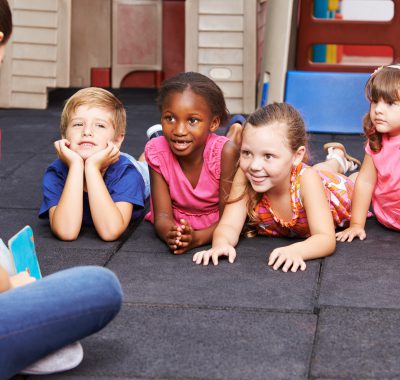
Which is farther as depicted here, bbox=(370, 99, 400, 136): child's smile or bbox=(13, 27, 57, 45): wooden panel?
bbox=(13, 27, 57, 45): wooden panel

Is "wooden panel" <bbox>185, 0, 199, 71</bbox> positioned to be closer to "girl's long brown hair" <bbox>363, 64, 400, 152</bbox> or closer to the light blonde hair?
the light blonde hair

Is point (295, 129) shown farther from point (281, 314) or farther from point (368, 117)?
point (281, 314)

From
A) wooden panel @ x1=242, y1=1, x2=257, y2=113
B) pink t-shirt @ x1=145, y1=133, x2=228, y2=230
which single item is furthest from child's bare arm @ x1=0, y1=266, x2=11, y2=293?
wooden panel @ x1=242, y1=1, x2=257, y2=113

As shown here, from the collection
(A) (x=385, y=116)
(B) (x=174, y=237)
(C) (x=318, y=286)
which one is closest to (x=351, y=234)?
(A) (x=385, y=116)

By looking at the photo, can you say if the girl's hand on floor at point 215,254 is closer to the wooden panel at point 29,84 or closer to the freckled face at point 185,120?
the freckled face at point 185,120

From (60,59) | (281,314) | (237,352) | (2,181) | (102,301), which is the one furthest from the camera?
(60,59)

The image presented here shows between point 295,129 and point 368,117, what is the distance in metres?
0.42

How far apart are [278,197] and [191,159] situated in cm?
35

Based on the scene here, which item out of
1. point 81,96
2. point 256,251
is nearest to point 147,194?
point 81,96

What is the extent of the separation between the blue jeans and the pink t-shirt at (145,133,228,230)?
1196 mm

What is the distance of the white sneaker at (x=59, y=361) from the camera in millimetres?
1947

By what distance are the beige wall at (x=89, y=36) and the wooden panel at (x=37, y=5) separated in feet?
2.79

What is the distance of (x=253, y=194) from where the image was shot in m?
3.05

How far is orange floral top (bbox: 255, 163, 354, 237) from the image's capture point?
3018 millimetres
